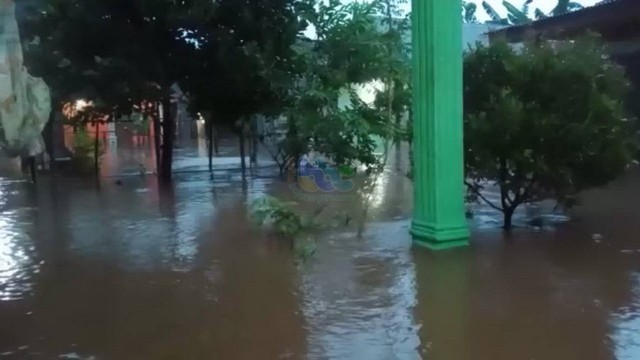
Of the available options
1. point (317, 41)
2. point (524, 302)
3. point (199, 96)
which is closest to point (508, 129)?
point (524, 302)

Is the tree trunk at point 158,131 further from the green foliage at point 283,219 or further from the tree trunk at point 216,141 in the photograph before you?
the green foliage at point 283,219

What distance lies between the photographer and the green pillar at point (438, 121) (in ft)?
21.4

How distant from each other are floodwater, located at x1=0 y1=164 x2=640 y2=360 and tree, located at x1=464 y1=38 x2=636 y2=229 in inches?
24.9

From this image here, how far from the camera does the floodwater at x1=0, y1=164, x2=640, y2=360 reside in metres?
4.26

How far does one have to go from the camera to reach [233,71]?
12.1m

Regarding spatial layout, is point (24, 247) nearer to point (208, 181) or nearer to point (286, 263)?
point (286, 263)

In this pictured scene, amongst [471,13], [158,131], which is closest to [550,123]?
[158,131]

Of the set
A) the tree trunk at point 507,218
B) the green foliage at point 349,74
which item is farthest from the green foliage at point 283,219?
the tree trunk at point 507,218

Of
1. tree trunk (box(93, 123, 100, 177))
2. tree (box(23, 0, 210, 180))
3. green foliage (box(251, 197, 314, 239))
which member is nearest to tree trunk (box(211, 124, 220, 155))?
tree trunk (box(93, 123, 100, 177))

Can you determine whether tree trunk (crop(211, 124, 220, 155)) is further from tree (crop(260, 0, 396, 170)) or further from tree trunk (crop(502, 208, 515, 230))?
tree trunk (crop(502, 208, 515, 230))

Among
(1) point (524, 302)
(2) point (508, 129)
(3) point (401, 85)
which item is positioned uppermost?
(3) point (401, 85)

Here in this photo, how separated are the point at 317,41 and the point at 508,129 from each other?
3.79m

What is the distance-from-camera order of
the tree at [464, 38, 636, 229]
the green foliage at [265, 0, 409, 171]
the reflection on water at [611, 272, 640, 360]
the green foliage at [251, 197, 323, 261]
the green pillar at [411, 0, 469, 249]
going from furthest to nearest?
the green foliage at [265, 0, 409, 171] < the green foliage at [251, 197, 323, 261] < the tree at [464, 38, 636, 229] < the green pillar at [411, 0, 469, 249] < the reflection on water at [611, 272, 640, 360]

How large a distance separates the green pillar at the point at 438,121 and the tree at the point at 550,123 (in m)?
0.47
